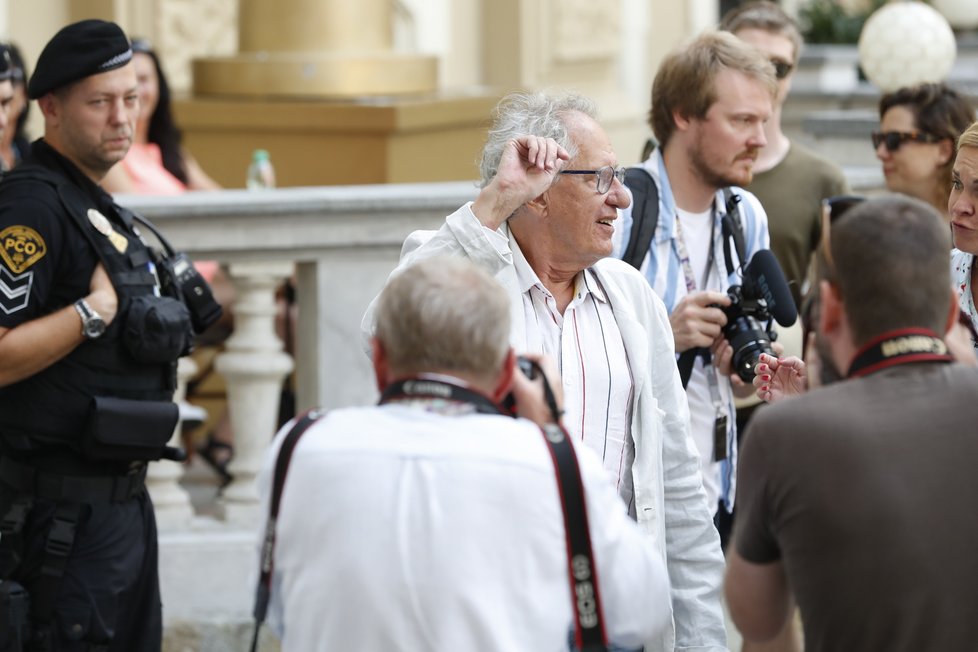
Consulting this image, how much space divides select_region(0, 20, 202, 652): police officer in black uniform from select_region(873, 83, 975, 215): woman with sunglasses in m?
2.50

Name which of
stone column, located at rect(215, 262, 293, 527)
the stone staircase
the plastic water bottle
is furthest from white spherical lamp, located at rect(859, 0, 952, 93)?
stone column, located at rect(215, 262, 293, 527)

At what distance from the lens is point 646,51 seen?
16.2m

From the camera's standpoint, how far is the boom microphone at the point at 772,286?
173 inches

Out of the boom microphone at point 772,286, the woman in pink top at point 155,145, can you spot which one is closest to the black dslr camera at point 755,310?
the boom microphone at point 772,286

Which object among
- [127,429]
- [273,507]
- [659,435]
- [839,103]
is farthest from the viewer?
[839,103]

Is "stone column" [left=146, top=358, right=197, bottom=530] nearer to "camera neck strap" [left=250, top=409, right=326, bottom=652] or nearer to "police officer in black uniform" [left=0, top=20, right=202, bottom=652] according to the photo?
"police officer in black uniform" [left=0, top=20, right=202, bottom=652]

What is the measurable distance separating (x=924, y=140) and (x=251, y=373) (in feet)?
7.85

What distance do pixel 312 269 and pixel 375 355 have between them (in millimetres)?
3278

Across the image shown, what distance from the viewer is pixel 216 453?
7.41m

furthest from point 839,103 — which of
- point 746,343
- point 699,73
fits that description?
point 746,343

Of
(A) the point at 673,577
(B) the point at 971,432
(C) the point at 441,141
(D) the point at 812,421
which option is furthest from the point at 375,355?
(C) the point at 441,141

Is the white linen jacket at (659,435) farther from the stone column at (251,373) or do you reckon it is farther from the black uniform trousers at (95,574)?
the stone column at (251,373)

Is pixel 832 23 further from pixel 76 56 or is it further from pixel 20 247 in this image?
pixel 20 247

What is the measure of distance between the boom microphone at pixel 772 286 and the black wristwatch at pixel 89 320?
164cm
